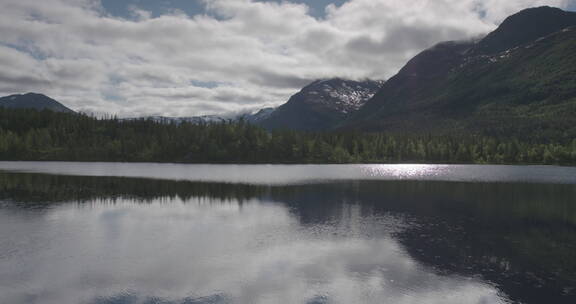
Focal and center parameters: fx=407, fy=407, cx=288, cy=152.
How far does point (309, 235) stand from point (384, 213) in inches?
905

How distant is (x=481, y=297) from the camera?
32281mm

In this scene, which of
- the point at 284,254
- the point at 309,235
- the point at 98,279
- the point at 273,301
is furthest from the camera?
the point at 309,235

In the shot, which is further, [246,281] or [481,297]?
[246,281]

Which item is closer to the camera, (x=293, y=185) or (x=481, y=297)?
(x=481, y=297)

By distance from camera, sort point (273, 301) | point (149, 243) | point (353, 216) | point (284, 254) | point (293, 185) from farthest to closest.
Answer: point (293, 185) < point (353, 216) < point (149, 243) < point (284, 254) < point (273, 301)

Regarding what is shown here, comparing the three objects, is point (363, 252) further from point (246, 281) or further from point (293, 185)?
point (293, 185)

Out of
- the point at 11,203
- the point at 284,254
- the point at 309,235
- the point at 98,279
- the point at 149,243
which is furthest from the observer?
the point at 11,203

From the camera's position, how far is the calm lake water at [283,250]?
32781mm

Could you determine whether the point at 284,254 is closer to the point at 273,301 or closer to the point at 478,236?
the point at 273,301

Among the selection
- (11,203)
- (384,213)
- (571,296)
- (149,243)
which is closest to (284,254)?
(149,243)

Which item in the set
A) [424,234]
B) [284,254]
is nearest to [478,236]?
[424,234]

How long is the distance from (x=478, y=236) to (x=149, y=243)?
42.0 m

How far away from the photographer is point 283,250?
45312 mm

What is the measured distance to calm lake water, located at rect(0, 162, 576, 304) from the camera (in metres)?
32.8
